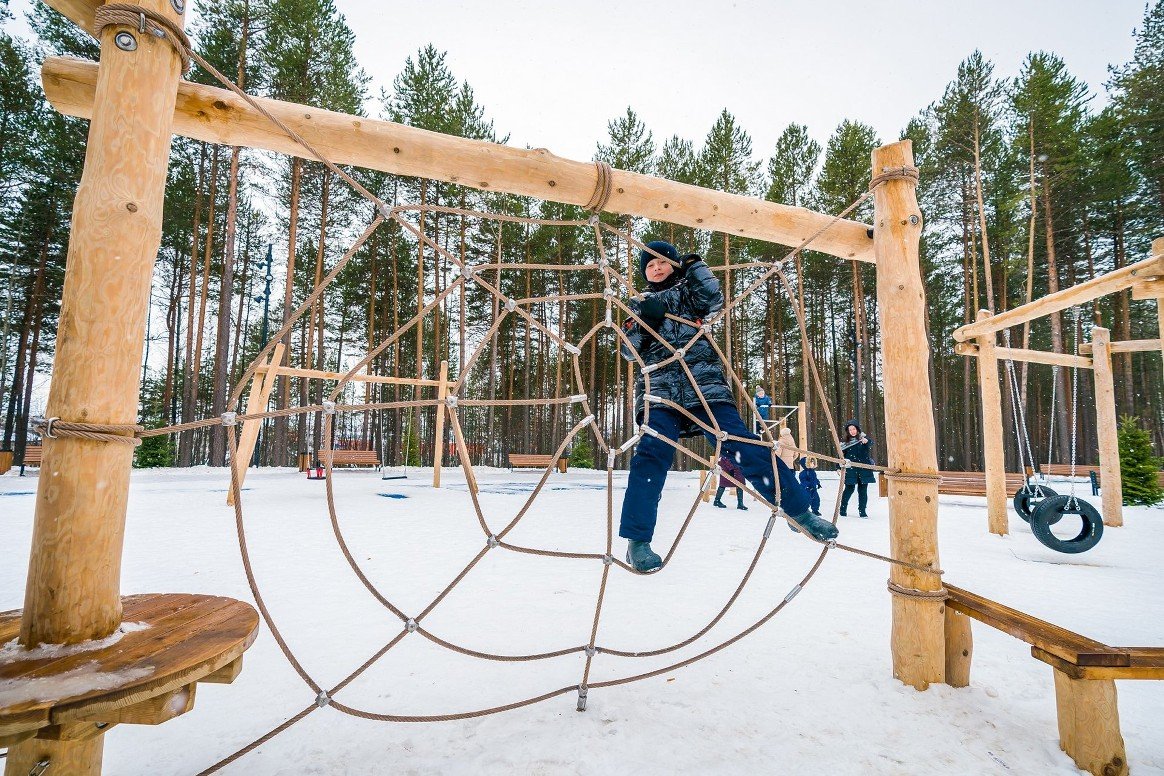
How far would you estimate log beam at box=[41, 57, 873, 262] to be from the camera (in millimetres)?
1702

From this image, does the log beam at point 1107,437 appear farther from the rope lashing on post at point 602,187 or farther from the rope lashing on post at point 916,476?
the rope lashing on post at point 602,187

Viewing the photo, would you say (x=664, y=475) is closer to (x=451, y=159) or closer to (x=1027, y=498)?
(x=451, y=159)

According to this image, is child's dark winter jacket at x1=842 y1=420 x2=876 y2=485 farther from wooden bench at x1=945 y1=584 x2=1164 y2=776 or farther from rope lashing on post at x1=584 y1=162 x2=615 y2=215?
rope lashing on post at x1=584 y1=162 x2=615 y2=215

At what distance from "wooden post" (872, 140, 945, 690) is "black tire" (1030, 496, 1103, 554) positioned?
3.04 meters

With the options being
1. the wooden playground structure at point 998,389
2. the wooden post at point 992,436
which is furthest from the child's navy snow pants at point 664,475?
the wooden post at point 992,436

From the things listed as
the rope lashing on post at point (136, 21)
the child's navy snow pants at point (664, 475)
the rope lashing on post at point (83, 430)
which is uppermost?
the rope lashing on post at point (136, 21)

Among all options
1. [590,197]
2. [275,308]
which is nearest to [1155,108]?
[590,197]

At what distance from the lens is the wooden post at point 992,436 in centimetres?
502

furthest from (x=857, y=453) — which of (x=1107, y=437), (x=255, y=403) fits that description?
(x=255, y=403)

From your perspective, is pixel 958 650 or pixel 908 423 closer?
pixel 958 650

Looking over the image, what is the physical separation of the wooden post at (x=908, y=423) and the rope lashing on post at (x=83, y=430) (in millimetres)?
2274

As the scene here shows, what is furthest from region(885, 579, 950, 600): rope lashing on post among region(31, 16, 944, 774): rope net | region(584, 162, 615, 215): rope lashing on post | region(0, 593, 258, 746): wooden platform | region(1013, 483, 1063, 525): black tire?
region(1013, 483, 1063, 525): black tire

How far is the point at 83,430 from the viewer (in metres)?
1.07

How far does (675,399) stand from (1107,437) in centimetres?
605
